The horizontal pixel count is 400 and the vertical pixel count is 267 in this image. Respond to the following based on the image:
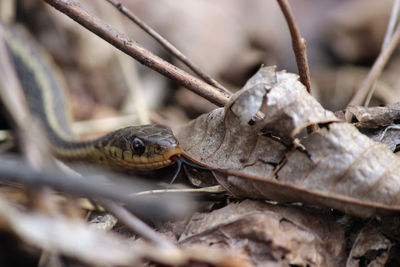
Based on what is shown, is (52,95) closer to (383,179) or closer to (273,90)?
(273,90)

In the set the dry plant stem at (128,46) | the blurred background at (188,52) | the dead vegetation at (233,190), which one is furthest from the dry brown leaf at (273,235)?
the blurred background at (188,52)

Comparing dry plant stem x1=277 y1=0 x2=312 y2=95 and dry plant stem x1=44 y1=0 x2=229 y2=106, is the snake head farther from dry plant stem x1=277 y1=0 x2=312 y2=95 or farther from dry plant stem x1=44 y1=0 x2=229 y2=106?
dry plant stem x1=277 y1=0 x2=312 y2=95

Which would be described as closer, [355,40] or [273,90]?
[273,90]

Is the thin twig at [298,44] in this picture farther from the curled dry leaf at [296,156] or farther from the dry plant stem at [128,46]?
the dry plant stem at [128,46]

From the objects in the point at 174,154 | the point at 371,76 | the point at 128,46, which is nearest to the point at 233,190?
the point at 174,154

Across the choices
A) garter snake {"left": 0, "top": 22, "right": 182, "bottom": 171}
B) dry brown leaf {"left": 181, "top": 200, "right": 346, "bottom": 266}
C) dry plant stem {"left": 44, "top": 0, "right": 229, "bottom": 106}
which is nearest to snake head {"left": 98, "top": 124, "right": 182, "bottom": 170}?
garter snake {"left": 0, "top": 22, "right": 182, "bottom": 171}

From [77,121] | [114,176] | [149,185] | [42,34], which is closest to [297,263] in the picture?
[149,185]
